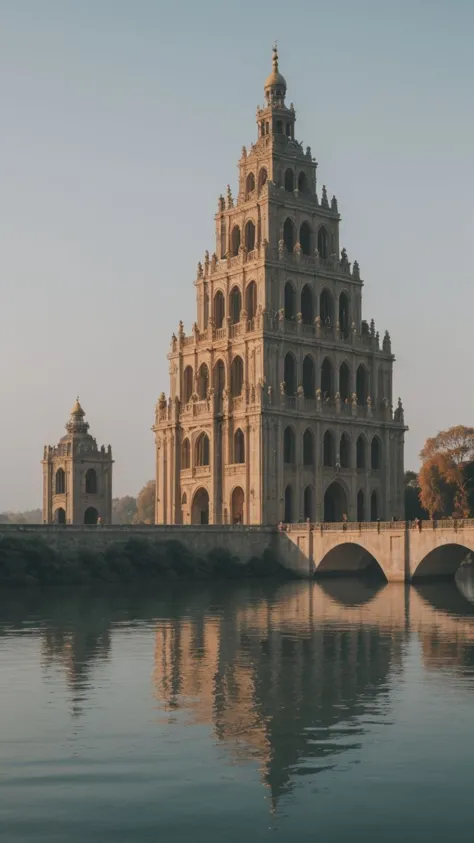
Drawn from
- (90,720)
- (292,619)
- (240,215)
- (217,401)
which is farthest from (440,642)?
(240,215)

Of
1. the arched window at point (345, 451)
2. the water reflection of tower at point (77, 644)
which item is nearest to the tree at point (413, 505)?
the arched window at point (345, 451)

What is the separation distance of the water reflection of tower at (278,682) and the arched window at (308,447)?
45457 mm

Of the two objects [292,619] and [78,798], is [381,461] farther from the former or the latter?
[78,798]

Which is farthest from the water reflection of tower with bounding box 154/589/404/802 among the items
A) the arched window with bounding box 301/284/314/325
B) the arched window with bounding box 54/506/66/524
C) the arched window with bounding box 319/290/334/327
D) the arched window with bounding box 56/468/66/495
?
the arched window with bounding box 56/468/66/495

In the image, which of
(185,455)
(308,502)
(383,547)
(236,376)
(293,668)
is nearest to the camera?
(293,668)

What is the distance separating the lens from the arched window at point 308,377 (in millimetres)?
99438

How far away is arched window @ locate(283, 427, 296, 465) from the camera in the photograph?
315 feet

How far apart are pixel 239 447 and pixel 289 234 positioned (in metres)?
20.4

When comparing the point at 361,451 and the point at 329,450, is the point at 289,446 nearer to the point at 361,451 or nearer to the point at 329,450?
the point at 329,450

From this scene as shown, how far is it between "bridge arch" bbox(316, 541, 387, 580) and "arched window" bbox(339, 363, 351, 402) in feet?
61.0

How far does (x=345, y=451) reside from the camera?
332 feet

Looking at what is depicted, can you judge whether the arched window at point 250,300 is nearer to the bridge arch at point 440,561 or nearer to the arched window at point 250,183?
the arched window at point 250,183

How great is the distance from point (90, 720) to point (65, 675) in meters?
7.29

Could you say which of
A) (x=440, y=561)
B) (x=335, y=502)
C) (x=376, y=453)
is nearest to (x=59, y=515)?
(x=335, y=502)
